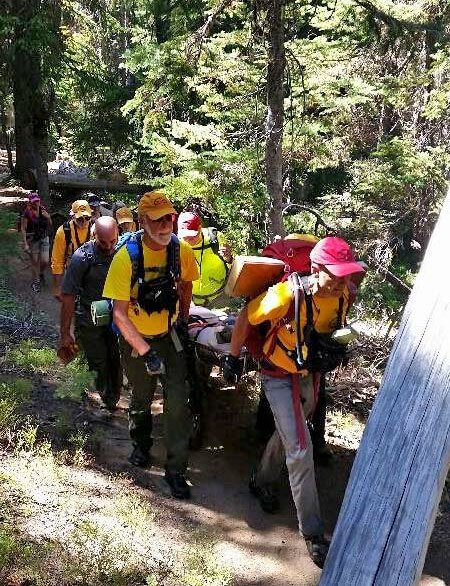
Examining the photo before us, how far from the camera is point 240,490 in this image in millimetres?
5297

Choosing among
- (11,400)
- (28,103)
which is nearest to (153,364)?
(11,400)

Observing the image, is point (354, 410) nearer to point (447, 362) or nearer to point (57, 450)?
point (57, 450)

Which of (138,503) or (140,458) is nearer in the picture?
(138,503)

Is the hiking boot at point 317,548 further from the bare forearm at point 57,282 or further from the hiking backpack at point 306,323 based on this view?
the bare forearm at point 57,282

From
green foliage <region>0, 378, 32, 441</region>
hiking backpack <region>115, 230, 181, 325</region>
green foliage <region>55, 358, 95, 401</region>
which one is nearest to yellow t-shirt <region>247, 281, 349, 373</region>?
hiking backpack <region>115, 230, 181, 325</region>

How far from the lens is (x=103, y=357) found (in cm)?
643

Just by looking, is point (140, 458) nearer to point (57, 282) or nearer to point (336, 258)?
point (336, 258)

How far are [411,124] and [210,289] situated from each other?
7270 mm

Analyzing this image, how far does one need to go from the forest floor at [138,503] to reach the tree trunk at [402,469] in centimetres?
208

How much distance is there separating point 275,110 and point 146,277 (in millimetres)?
4345

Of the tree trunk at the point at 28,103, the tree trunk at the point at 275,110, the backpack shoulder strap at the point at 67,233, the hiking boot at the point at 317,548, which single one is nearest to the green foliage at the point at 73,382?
the backpack shoulder strap at the point at 67,233

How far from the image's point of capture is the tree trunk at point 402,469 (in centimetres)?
155

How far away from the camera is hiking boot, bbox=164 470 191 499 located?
4918 mm

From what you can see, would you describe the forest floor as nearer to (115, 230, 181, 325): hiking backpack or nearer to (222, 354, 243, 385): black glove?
(222, 354, 243, 385): black glove
